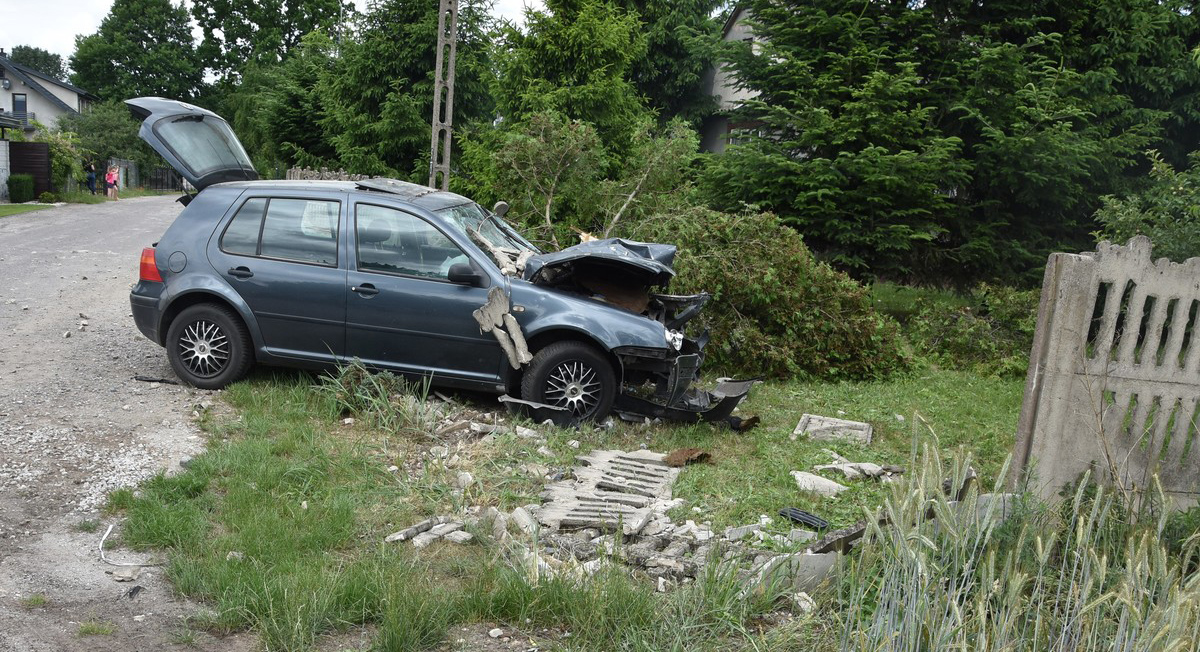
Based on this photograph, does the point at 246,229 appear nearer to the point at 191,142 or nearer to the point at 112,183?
the point at 191,142

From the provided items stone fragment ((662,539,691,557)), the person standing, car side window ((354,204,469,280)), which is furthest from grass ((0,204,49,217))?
stone fragment ((662,539,691,557))

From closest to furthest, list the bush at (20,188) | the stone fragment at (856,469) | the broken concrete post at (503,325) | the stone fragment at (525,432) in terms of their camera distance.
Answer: the stone fragment at (856,469) < the stone fragment at (525,432) < the broken concrete post at (503,325) < the bush at (20,188)

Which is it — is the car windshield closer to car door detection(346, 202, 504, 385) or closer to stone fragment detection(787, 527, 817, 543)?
car door detection(346, 202, 504, 385)

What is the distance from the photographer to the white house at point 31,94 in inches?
2189

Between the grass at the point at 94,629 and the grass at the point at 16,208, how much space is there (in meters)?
22.7

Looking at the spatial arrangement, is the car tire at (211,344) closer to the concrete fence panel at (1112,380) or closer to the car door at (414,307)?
the car door at (414,307)

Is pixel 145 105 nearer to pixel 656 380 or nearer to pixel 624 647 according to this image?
pixel 656 380

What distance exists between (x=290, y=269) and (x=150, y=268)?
1202mm

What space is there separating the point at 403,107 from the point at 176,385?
14629mm

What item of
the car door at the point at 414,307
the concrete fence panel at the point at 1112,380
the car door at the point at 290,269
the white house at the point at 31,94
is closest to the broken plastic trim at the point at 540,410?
the car door at the point at 414,307

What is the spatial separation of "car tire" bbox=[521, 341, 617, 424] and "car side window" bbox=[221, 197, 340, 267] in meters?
1.96

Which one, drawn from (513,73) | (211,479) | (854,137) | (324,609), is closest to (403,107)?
(513,73)

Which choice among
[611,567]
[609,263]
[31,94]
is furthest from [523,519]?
[31,94]

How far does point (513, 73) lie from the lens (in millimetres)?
16109
